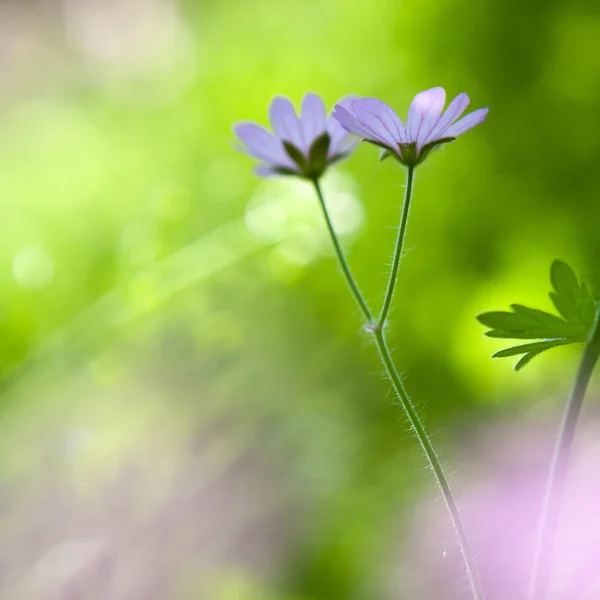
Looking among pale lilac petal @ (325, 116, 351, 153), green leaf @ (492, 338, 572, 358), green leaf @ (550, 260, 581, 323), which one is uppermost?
pale lilac petal @ (325, 116, 351, 153)

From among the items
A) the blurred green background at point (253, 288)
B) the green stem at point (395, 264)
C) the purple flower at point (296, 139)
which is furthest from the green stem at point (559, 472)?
the blurred green background at point (253, 288)

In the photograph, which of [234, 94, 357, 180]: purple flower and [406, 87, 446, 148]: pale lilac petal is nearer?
[406, 87, 446, 148]: pale lilac petal

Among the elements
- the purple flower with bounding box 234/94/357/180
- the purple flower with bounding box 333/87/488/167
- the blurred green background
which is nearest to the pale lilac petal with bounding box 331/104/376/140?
the purple flower with bounding box 333/87/488/167

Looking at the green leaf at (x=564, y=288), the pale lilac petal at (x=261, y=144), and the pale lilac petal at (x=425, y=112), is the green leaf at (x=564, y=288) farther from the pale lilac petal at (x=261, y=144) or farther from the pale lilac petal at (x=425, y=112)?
the pale lilac petal at (x=261, y=144)

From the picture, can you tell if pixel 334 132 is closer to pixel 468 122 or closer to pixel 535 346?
pixel 468 122

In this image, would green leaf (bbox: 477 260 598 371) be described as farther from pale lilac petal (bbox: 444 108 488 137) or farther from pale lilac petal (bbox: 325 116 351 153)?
pale lilac petal (bbox: 325 116 351 153)

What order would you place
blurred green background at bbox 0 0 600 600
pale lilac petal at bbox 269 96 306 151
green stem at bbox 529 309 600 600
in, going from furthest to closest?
blurred green background at bbox 0 0 600 600
pale lilac petal at bbox 269 96 306 151
green stem at bbox 529 309 600 600

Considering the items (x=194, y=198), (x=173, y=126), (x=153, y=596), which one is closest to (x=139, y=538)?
(x=153, y=596)
